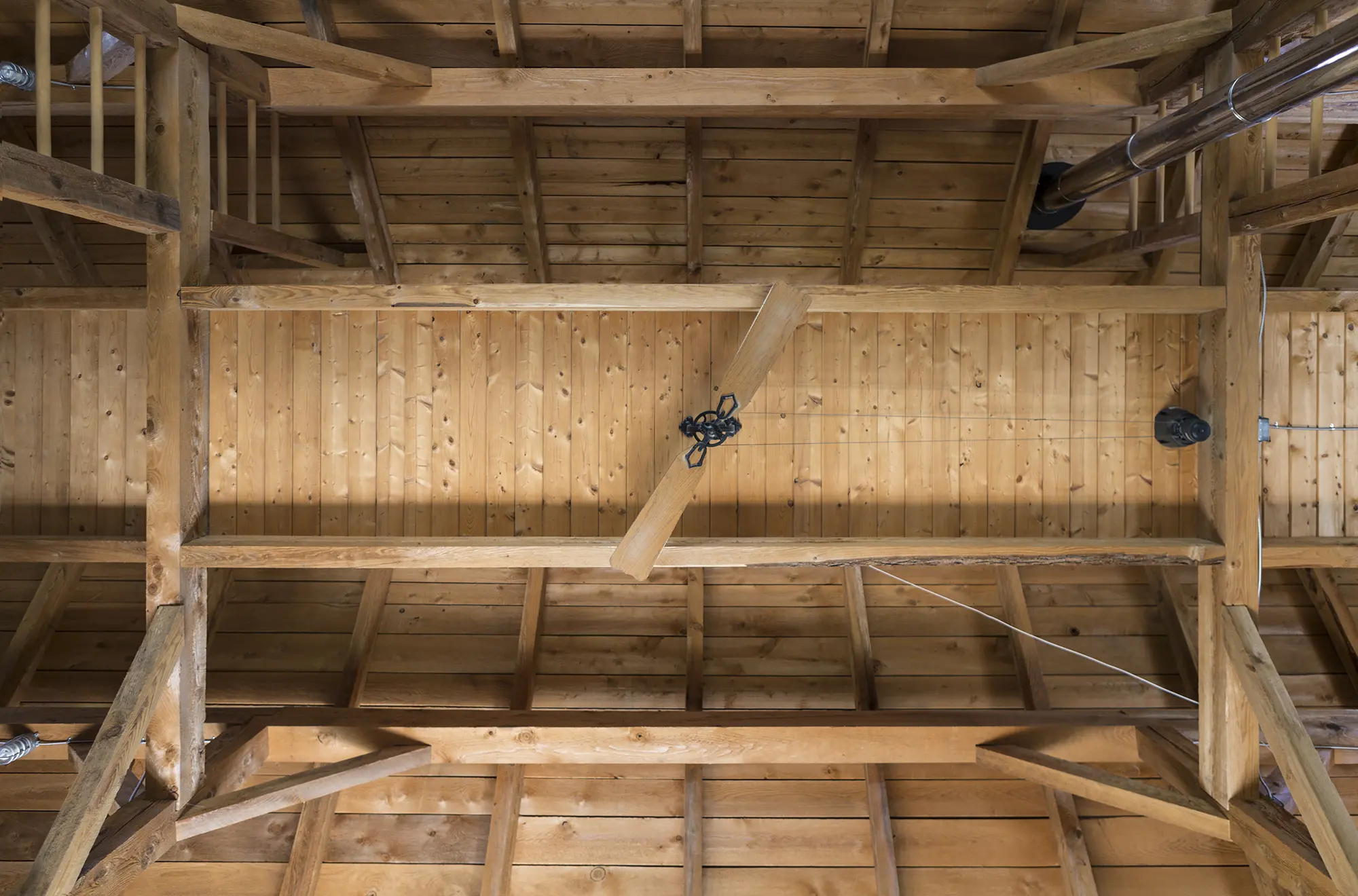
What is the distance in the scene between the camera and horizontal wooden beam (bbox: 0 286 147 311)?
11.3ft

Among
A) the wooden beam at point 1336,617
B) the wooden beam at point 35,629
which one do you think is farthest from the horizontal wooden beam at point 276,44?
the wooden beam at point 1336,617

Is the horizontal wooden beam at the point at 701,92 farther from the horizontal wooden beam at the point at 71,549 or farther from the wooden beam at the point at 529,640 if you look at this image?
the wooden beam at the point at 529,640

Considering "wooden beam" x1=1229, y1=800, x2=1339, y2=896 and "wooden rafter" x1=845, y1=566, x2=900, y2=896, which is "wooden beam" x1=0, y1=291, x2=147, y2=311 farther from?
"wooden beam" x1=1229, y1=800, x2=1339, y2=896

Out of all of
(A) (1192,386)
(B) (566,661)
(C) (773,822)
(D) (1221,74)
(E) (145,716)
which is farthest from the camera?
(B) (566,661)

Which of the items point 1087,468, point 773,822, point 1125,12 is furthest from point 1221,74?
point 773,822

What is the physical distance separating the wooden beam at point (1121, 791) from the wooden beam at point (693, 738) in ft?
0.53

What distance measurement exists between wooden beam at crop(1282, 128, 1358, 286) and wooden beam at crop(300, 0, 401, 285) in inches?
192

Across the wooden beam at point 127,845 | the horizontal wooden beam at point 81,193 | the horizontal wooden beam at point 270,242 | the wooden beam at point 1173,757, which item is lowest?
the wooden beam at point 127,845

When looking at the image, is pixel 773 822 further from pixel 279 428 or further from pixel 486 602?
pixel 279 428

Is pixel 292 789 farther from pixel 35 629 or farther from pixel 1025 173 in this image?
pixel 1025 173

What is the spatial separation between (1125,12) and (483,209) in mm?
3223

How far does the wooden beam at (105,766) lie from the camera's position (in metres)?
2.22

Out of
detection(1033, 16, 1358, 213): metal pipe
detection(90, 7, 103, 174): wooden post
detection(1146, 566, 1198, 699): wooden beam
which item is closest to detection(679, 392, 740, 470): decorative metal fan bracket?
detection(1033, 16, 1358, 213): metal pipe

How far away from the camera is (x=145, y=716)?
2600mm
